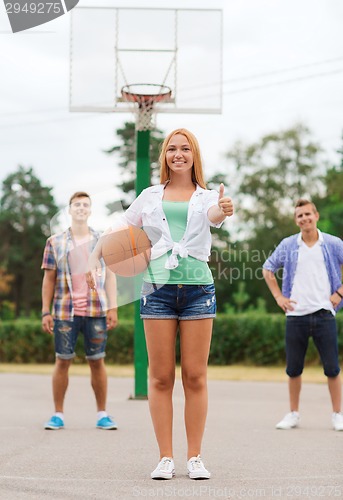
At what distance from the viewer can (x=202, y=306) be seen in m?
4.68

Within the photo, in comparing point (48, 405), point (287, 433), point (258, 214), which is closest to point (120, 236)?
point (287, 433)

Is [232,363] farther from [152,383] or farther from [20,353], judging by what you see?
[152,383]

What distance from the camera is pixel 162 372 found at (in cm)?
473

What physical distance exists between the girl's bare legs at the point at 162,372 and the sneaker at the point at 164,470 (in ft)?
0.14

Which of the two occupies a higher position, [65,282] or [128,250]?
[128,250]

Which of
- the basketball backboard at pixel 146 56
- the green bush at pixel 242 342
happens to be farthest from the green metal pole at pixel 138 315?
the green bush at pixel 242 342

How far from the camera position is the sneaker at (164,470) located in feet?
15.2

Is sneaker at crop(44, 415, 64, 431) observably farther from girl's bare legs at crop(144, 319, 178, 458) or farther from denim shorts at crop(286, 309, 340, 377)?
girl's bare legs at crop(144, 319, 178, 458)

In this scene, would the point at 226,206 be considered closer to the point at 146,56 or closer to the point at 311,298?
the point at 311,298

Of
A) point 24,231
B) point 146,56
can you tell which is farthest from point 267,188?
point 146,56

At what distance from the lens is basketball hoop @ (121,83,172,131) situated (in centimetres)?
932

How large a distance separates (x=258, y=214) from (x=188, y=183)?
4472cm

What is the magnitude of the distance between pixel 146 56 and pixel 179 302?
19.5 ft

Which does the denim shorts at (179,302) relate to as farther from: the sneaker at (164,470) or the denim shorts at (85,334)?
the denim shorts at (85,334)
